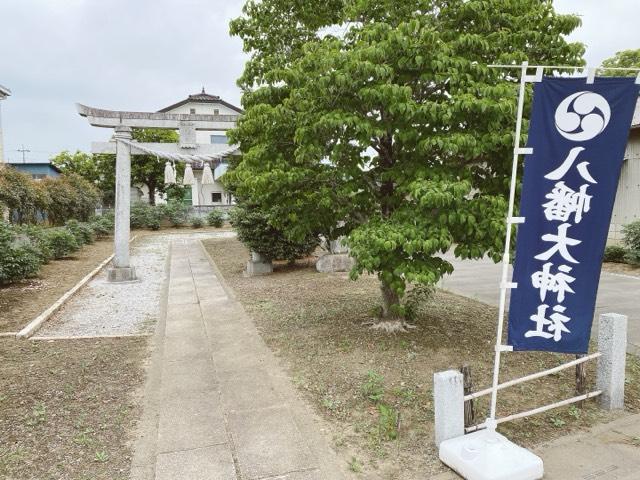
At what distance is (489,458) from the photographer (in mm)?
3369

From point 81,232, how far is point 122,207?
28.8 feet

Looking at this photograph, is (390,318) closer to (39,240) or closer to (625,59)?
(39,240)

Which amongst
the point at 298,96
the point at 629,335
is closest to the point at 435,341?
the point at 629,335

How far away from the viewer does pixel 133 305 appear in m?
9.41

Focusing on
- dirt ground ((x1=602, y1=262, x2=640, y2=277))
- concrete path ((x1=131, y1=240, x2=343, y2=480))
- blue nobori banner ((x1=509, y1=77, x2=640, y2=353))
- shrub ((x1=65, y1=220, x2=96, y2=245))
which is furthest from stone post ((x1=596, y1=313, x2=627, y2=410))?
shrub ((x1=65, y1=220, x2=96, y2=245))

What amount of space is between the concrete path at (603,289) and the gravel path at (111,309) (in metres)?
6.55

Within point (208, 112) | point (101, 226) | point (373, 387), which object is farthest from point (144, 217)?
point (373, 387)

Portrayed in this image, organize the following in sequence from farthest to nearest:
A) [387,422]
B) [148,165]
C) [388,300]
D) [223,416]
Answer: [148,165] < [388,300] < [223,416] < [387,422]

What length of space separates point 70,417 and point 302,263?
938 centimetres

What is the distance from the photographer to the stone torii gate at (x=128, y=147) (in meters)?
11.4

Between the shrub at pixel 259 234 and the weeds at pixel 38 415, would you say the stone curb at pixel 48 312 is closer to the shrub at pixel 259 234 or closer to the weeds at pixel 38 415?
the weeds at pixel 38 415

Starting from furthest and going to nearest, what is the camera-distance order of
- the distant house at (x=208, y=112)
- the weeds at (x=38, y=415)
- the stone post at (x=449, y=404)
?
the distant house at (x=208, y=112)
the weeds at (x=38, y=415)
the stone post at (x=449, y=404)

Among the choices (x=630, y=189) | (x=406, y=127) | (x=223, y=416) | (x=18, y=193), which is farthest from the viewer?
(x=18, y=193)

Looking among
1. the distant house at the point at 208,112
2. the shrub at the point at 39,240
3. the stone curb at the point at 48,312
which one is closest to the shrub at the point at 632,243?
the stone curb at the point at 48,312
